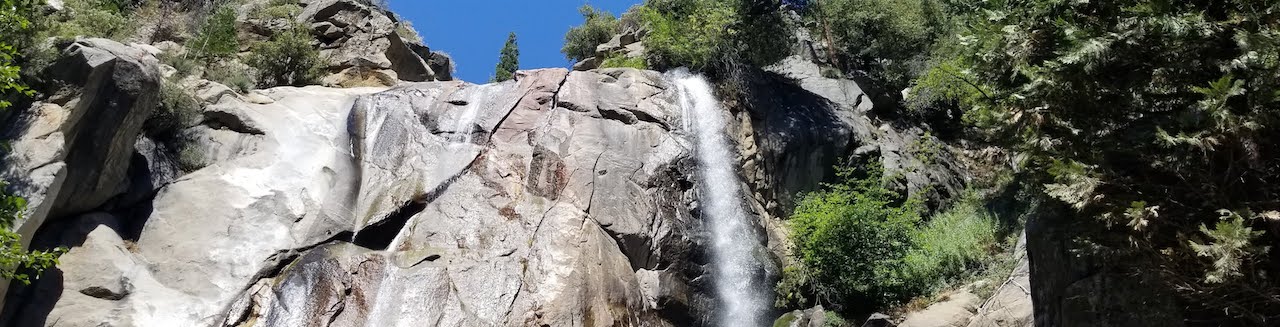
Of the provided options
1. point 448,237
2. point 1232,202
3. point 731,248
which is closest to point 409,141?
point 448,237

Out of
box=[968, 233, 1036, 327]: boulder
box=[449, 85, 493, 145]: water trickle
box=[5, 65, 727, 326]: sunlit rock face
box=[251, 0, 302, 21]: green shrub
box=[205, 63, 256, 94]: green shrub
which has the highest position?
box=[251, 0, 302, 21]: green shrub

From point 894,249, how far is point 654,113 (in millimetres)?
5256

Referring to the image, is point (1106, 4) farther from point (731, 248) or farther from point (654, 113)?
point (654, 113)

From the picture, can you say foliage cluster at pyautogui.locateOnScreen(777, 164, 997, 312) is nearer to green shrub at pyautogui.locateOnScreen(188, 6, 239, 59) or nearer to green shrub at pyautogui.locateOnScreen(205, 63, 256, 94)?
green shrub at pyautogui.locateOnScreen(205, 63, 256, 94)

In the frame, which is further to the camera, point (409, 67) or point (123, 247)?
point (409, 67)

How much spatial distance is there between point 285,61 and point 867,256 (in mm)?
13244

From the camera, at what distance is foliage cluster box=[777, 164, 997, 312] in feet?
53.9

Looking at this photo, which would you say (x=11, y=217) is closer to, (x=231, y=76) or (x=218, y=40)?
(x=231, y=76)

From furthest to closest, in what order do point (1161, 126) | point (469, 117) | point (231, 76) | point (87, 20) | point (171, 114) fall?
point (231, 76) < point (469, 117) < point (87, 20) < point (171, 114) < point (1161, 126)

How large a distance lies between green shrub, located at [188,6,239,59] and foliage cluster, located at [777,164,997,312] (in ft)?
41.7

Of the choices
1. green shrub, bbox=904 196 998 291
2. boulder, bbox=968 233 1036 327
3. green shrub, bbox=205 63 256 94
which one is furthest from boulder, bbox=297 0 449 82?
boulder, bbox=968 233 1036 327

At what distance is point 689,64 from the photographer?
2159 centimetres

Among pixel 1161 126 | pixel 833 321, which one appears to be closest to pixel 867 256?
pixel 833 321

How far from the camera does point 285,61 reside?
67.1 ft
